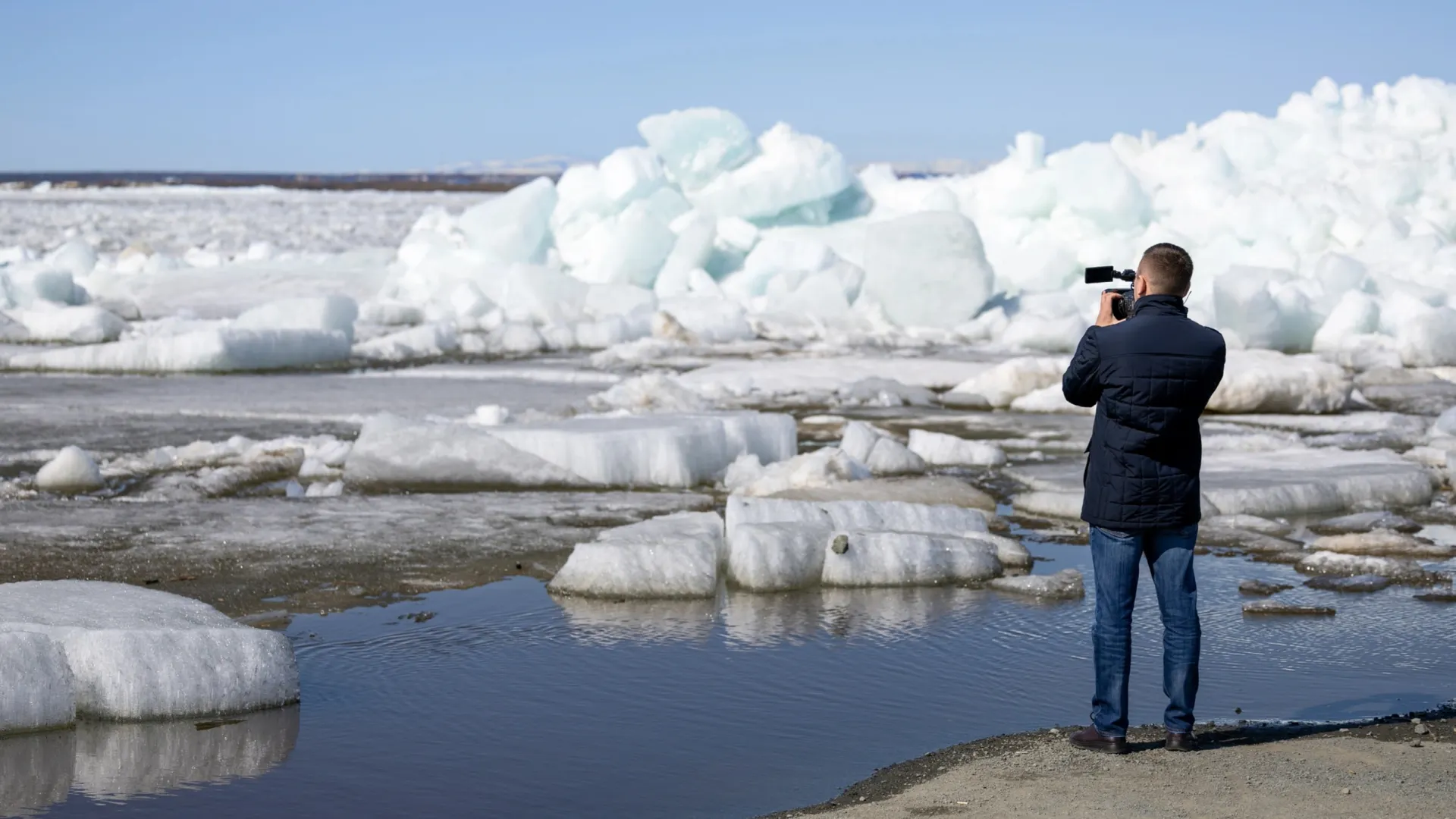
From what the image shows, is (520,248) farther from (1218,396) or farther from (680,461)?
(680,461)

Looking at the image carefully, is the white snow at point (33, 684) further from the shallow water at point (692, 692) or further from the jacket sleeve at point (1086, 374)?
the jacket sleeve at point (1086, 374)

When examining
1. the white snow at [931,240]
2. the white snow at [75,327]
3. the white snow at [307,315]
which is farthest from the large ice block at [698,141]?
the white snow at [75,327]

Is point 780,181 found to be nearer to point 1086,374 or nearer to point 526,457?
point 526,457

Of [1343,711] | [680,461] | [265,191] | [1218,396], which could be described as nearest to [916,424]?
[1218,396]

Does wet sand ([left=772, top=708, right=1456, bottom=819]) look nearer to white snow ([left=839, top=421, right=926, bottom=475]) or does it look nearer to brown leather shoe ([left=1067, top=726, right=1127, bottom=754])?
brown leather shoe ([left=1067, top=726, right=1127, bottom=754])

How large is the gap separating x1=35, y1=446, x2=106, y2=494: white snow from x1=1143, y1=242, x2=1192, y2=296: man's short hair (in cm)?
573

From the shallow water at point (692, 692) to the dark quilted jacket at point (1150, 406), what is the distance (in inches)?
Result: 29.7

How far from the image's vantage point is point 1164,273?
135 inches

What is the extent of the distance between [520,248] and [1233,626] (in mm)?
16413

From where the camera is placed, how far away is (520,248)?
813 inches

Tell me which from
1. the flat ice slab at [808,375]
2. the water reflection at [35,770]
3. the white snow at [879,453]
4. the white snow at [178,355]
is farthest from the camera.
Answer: the white snow at [178,355]

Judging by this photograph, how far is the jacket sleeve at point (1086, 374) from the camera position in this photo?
11.3ft

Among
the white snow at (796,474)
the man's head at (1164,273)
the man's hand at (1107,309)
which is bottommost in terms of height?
the white snow at (796,474)

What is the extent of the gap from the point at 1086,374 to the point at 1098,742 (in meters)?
0.81
